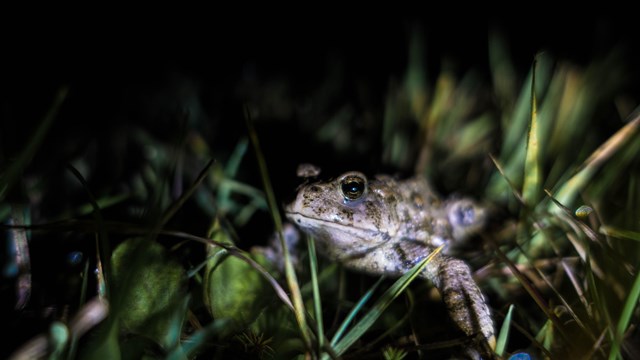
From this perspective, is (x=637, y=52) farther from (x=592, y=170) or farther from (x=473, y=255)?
(x=473, y=255)

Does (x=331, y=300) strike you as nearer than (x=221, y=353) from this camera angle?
No

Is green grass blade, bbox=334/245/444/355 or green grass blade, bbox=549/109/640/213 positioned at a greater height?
green grass blade, bbox=334/245/444/355

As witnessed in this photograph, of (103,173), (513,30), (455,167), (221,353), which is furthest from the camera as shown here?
(513,30)

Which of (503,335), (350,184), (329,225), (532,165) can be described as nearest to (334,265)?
(329,225)

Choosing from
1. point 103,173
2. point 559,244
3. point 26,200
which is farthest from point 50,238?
point 559,244

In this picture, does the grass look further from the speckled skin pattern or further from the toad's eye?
the toad's eye

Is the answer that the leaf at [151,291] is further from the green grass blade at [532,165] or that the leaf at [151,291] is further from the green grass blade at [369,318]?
the green grass blade at [532,165]

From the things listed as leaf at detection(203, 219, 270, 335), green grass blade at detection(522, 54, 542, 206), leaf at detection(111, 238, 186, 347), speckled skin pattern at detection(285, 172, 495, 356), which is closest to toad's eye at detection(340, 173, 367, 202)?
speckled skin pattern at detection(285, 172, 495, 356)
